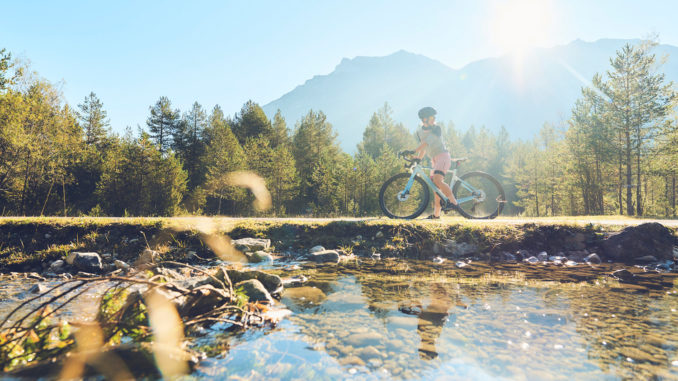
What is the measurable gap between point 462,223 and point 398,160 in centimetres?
2965

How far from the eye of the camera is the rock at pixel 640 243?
6957mm

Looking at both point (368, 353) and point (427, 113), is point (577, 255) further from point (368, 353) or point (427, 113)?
point (368, 353)

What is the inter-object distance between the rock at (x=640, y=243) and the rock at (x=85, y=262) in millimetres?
11681

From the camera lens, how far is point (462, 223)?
8.22 meters

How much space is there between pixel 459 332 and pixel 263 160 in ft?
112

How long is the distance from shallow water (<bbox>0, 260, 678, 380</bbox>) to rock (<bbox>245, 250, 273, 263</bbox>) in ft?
7.16

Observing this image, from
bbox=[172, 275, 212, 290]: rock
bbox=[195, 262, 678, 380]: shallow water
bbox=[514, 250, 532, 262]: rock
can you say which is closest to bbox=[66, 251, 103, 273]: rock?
bbox=[172, 275, 212, 290]: rock

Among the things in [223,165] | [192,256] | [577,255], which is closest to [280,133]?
[223,165]

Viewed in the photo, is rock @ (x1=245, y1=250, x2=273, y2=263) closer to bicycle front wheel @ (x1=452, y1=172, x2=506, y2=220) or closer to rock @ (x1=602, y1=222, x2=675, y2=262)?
bicycle front wheel @ (x1=452, y1=172, x2=506, y2=220)

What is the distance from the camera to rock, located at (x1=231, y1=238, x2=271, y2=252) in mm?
7665

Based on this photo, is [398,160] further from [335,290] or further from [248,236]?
[335,290]

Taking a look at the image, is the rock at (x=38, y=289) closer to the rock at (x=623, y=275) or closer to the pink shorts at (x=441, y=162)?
the pink shorts at (x=441, y=162)

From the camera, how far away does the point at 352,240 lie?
27.4ft

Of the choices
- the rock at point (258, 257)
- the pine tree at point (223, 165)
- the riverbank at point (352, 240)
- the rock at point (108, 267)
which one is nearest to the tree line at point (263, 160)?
the pine tree at point (223, 165)
